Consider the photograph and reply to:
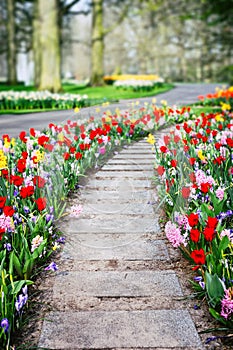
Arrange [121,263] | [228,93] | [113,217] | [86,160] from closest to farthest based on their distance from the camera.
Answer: [121,263] → [113,217] → [86,160] → [228,93]

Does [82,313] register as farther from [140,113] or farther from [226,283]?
[140,113]

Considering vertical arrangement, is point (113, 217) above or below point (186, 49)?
below

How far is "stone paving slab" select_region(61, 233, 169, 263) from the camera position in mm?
3371

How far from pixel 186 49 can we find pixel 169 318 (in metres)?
45.2

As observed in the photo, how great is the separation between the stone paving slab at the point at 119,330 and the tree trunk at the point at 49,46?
15.6 meters

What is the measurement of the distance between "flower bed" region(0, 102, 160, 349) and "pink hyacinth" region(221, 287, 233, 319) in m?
0.96

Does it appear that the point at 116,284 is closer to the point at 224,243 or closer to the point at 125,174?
the point at 224,243

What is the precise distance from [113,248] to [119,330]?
1.13m

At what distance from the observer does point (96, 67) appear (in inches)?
1012

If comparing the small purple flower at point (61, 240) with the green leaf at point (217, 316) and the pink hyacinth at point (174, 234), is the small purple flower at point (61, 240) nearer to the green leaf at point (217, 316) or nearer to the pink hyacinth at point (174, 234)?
the pink hyacinth at point (174, 234)

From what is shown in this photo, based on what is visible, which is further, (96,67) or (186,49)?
(186,49)

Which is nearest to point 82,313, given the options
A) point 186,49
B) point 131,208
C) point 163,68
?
point 131,208

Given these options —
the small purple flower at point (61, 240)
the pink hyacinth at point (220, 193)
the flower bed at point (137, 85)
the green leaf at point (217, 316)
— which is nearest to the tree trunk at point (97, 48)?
the flower bed at point (137, 85)

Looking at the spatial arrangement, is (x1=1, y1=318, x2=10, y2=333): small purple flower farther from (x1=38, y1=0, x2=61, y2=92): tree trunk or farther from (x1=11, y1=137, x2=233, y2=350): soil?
(x1=38, y1=0, x2=61, y2=92): tree trunk
